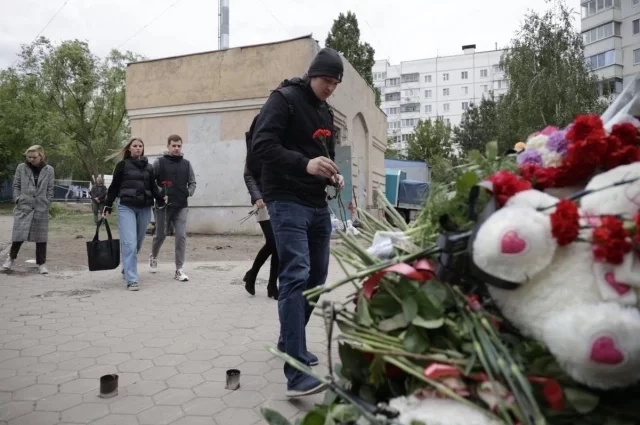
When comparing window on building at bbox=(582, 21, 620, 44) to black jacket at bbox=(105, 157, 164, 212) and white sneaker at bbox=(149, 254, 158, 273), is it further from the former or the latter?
black jacket at bbox=(105, 157, 164, 212)

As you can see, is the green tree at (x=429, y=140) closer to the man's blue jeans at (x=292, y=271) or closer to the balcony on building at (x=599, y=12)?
the balcony on building at (x=599, y=12)

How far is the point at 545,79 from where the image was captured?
87.8ft

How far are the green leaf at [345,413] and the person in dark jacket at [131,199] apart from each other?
18.0ft

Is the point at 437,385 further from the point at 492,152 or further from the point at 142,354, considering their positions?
the point at 142,354

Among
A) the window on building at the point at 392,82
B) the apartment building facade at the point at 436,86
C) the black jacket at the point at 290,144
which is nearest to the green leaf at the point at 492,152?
the black jacket at the point at 290,144

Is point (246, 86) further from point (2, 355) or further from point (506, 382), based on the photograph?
point (506, 382)

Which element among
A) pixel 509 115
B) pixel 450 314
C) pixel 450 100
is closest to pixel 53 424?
pixel 450 314

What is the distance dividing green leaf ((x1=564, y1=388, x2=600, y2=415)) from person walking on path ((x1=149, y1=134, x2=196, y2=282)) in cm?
633

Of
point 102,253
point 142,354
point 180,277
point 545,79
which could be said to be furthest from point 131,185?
point 545,79

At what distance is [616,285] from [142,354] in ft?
11.3

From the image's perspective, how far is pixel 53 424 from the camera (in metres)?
2.58

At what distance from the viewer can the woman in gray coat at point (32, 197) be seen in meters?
7.36

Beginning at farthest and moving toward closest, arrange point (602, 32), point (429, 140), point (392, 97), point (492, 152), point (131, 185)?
point (392, 97) < point (602, 32) < point (429, 140) < point (131, 185) < point (492, 152)

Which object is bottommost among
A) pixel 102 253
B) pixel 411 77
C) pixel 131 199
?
pixel 102 253
